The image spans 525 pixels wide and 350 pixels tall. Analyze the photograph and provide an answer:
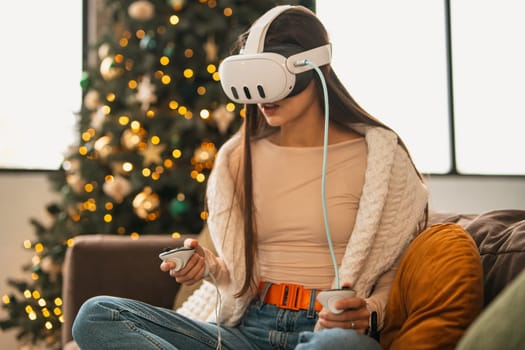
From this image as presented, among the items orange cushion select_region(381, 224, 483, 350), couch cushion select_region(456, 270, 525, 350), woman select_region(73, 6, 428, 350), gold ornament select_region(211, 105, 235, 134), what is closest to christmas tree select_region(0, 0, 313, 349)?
gold ornament select_region(211, 105, 235, 134)

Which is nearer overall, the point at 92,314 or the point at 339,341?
the point at 339,341

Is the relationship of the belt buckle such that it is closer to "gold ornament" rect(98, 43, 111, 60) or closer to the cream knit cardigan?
the cream knit cardigan

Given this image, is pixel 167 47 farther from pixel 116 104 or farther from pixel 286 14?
pixel 286 14

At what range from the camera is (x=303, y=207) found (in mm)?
1886

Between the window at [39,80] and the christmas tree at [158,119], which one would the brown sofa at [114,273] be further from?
the window at [39,80]

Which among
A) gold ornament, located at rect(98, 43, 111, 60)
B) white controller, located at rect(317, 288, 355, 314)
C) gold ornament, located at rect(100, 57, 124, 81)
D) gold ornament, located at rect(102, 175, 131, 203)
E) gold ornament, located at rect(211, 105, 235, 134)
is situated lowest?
white controller, located at rect(317, 288, 355, 314)

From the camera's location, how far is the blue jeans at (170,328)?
1.64m

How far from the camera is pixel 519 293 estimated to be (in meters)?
0.85

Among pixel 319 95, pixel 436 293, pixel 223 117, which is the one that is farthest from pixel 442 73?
pixel 436 293

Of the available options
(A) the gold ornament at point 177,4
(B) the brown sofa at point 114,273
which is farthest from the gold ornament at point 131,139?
(B) the brown sofa at point 114,273

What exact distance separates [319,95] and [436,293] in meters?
0.67

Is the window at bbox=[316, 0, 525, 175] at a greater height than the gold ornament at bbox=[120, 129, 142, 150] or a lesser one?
greater

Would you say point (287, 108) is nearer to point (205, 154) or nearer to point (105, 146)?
point (205, 154)

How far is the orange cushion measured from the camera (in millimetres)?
1394
